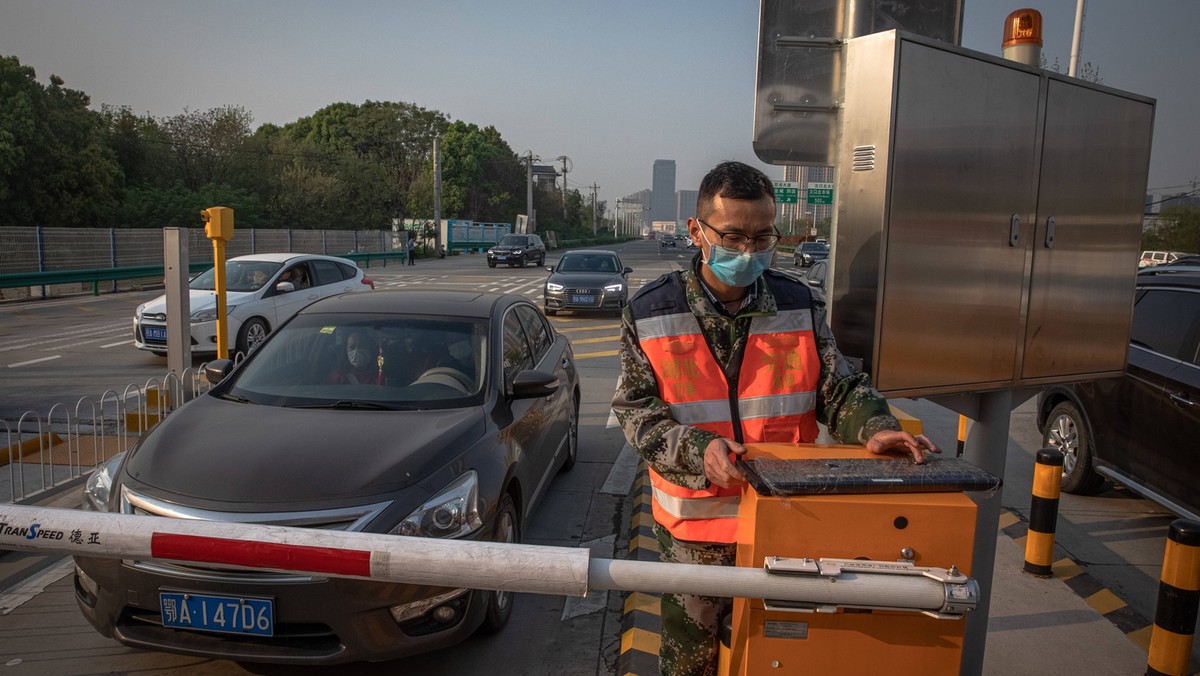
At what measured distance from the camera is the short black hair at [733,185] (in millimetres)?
2326

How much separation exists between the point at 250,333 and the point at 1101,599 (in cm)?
1133

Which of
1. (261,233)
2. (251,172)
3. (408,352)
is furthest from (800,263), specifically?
(408,352)

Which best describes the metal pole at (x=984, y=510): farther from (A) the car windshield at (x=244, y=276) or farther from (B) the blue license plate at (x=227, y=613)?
(A) the car windshield at (x=244, y=276)

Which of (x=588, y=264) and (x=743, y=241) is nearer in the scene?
(x=743, y=241)

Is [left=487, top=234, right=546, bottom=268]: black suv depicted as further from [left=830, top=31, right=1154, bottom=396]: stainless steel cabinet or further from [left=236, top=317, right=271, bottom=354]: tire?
[left=830, top=31, right=1154, bottom=396]: stainless steel cabinet

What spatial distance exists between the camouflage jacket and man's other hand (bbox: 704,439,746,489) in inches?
5.2

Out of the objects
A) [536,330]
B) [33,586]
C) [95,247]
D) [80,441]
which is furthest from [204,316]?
[95,247]

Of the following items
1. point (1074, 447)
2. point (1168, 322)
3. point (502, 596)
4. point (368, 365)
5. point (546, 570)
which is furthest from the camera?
point (1074, 447)

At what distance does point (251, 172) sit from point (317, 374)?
43.1 metres

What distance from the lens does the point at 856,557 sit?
188 cm

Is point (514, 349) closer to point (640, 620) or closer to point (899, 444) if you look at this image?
point (640, 620)

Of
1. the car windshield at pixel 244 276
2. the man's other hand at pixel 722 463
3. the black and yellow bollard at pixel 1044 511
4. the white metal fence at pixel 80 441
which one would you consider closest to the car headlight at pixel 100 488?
the white metal fence at pixel 80 441

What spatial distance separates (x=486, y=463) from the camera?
12.7 feet

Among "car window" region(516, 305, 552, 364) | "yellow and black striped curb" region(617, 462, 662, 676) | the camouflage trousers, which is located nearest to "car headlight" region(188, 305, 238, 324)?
"car window" region(516, 305, 552, 364)
